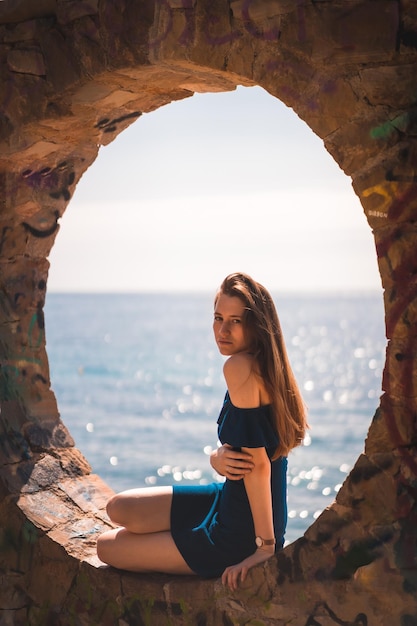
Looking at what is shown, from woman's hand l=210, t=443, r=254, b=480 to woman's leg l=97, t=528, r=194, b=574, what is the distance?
1.33ft

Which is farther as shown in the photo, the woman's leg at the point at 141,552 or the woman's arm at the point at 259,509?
the woman's leg at the point at 141,552

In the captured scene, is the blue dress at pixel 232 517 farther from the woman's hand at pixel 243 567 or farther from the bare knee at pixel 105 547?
the bare knee at pixel 105 547

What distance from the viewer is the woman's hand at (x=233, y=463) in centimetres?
354

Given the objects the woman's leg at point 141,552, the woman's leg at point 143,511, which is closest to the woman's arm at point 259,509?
the woman's leg at point 141,552

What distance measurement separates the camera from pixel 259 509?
3.50 metres

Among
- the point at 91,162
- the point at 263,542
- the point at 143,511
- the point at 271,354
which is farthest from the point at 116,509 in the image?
the point at 91,162

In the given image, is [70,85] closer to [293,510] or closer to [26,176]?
[26,176]

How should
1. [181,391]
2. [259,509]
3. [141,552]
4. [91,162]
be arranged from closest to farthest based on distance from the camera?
[259,509] < [141,552] < [91,162] < [181,391]

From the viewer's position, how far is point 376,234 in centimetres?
321

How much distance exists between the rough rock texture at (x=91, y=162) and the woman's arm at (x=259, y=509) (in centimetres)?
6

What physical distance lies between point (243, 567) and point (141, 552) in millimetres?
480

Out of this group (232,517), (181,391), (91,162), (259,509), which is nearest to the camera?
(259,509)

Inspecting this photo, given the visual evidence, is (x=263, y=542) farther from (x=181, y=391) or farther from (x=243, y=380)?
(x=181, y=391)

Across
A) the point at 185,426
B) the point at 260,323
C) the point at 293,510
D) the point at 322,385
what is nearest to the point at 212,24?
the point at 260,323
